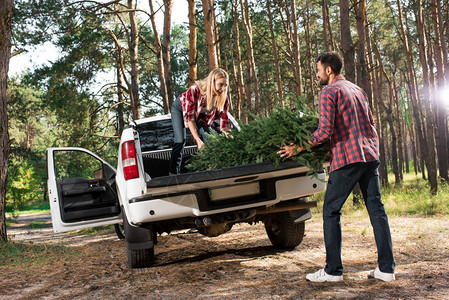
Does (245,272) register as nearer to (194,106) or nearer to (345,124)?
(345,124)

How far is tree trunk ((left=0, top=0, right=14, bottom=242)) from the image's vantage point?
800 cm

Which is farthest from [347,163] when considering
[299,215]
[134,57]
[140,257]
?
[134,57]

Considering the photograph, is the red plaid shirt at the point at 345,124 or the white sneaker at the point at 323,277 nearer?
the red plaid shirt at the point at 345,124

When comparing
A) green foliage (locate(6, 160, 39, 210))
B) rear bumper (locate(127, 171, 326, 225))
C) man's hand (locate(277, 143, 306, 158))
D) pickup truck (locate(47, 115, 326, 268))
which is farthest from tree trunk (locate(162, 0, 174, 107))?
green foliage (locate(6, 160, 39, 210))

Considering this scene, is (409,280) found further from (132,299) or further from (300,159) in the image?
(132,299)

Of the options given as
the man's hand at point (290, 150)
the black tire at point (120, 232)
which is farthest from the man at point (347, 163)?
the black tire at point (120, 232)

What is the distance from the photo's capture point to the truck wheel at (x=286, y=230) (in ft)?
18.3

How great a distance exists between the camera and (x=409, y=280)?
12.2 feet

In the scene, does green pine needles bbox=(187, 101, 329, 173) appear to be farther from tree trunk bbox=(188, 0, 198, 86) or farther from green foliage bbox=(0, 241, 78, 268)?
tree trunk bbox=(188, 0, 198, 86)

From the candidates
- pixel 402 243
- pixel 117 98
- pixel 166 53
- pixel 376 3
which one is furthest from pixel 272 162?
pixel 376 3

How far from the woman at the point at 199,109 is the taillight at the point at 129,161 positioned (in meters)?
0.82

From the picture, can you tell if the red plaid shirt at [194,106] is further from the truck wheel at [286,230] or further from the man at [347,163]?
the man at [347,163]

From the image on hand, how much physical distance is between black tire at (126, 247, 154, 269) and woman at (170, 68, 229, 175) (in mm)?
1033

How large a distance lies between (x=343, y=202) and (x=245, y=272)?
56.8 inches
